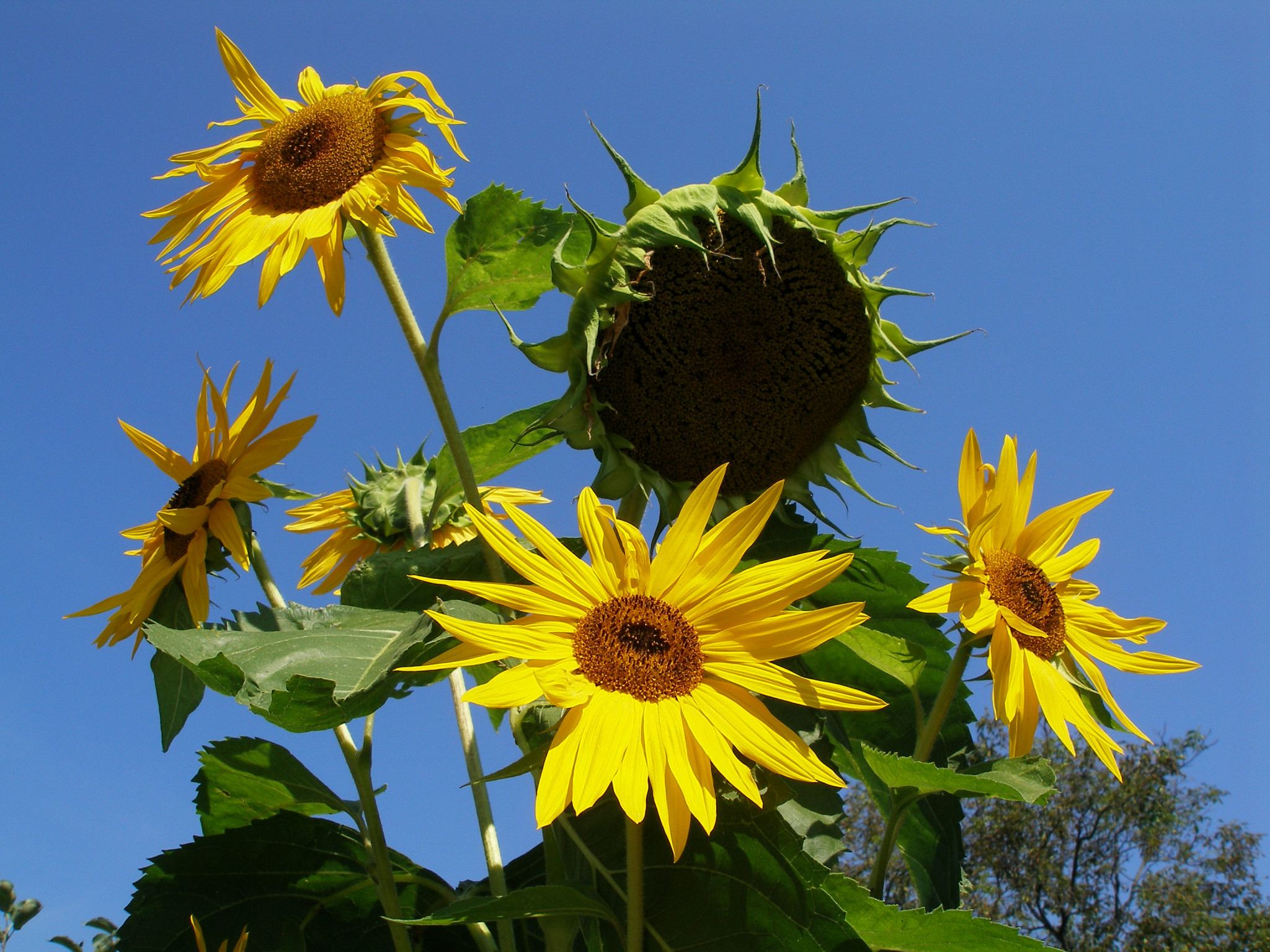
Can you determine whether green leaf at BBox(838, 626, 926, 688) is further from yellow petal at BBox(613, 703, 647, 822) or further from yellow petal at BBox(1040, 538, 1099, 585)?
yellow petal at BBox(613, 703, 647, 822)

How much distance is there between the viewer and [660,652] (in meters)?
1.45

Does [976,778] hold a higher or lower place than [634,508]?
lower

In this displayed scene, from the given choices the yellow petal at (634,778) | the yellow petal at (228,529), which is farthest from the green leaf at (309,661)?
the yellow petal at (228,529)

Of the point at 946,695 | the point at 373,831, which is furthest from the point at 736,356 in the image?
the point at 373,831

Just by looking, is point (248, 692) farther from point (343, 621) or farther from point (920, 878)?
point (920, 878)

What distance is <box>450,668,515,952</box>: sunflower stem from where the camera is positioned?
72.1 inches

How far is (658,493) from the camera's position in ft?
6.68

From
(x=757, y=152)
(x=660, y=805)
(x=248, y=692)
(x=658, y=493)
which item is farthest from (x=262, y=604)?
(x=757, y=152)

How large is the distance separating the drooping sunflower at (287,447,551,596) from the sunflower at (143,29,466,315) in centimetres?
67

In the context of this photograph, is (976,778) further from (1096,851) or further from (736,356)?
(1096,851)

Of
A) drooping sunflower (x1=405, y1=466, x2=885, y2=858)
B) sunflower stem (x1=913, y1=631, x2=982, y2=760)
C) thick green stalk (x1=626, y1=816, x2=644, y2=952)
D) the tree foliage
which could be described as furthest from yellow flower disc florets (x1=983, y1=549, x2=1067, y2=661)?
the tree foliage

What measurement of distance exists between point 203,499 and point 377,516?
0.52 meters

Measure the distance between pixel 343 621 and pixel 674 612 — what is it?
660 millimetres

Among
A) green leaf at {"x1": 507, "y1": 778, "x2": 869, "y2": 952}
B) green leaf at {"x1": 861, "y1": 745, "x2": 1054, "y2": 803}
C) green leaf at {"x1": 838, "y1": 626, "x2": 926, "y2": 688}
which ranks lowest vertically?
green leaf at {"x1": 507, "y1": 778, "x2": 869, "y2": 952}
